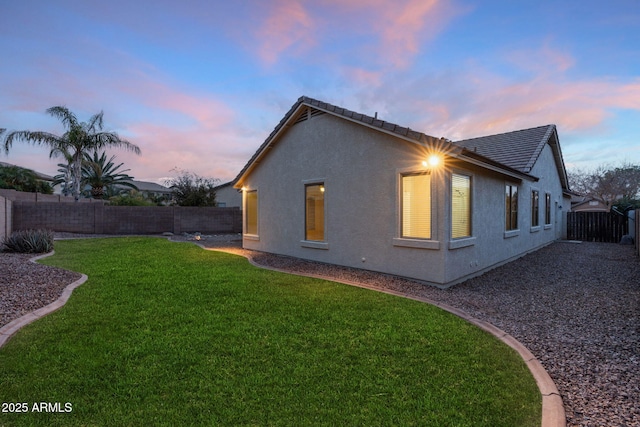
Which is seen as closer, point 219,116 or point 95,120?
point 219,116

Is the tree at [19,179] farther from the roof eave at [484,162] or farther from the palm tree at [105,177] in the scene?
the roof eave at [484,162]

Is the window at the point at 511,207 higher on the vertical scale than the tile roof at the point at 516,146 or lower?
lower

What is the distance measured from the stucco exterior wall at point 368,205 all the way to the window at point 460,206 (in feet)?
0.69

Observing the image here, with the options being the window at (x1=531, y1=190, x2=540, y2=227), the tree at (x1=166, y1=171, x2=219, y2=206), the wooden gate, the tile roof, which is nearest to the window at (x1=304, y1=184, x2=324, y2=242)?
the tile roof

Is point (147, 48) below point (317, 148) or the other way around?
the other way around

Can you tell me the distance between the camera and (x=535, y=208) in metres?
15.4

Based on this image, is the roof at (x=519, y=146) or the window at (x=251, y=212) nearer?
the roof at (x=519, y=146)

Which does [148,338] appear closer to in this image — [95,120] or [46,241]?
[46,241]

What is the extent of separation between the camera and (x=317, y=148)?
36.3 feet

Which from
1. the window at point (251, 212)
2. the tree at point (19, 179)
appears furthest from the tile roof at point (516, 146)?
the tree at point (19, 179)

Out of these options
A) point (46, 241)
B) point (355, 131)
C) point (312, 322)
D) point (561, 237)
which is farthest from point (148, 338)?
point (561, 237)

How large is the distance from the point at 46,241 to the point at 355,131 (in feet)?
38.9

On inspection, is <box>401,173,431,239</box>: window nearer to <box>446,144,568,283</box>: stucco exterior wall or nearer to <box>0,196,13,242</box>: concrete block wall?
<box>446,144,568,283</box>: stucco exterior wall

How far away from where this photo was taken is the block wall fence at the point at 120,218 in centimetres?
1897
